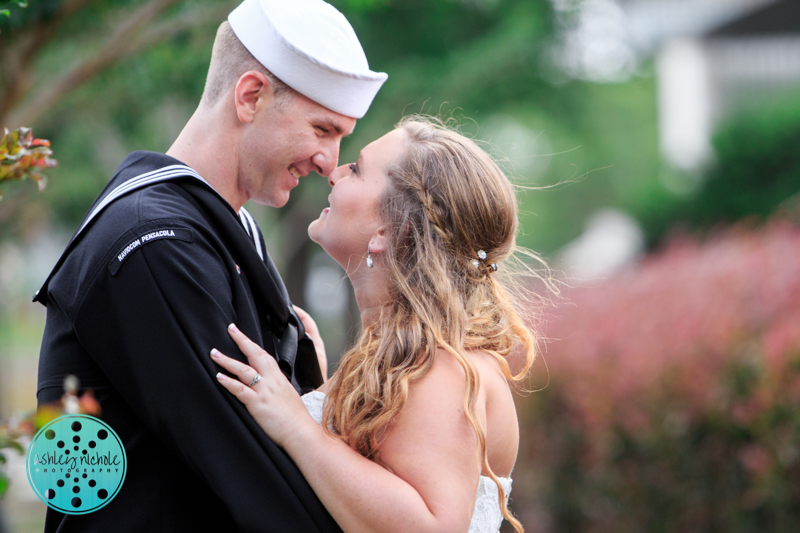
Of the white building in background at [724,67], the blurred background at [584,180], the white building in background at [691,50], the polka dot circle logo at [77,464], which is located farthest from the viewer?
the white building in background at [724,67]

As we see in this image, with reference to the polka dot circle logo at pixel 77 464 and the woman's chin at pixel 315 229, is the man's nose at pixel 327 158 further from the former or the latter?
the polka dot circle logo at pixel 77 464

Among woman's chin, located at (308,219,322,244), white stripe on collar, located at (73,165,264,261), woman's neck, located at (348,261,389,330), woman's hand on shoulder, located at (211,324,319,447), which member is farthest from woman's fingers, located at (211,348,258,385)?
woman's chin, located at (308,219,322,244)

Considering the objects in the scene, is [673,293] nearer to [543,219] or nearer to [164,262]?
[164,262]

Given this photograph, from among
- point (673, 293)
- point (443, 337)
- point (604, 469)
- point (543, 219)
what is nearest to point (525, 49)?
point (673, 293)

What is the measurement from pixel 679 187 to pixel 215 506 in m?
12.6

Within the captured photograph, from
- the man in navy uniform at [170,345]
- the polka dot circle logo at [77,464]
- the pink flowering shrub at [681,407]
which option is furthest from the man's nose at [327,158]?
the pink flowering shrub at [681,407]

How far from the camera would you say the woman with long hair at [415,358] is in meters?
2.07

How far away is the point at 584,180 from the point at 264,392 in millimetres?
11073

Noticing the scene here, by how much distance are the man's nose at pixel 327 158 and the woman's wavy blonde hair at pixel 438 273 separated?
21 cm

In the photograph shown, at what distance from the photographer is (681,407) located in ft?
16.7

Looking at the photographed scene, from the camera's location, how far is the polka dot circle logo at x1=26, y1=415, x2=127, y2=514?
186 centimetres

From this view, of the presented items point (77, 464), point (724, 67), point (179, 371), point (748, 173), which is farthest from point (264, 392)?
point (724, 67)

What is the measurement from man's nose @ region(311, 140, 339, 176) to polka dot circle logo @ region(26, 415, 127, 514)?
114 centimetres

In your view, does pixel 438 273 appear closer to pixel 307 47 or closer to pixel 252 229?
pixel 252 229
